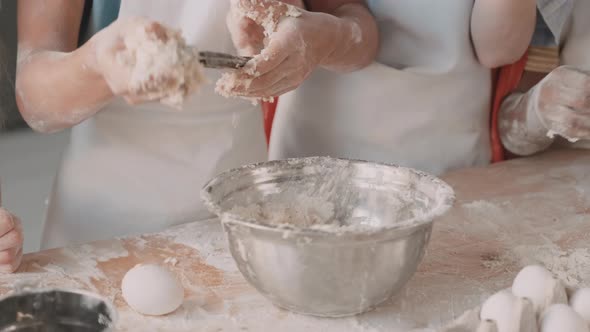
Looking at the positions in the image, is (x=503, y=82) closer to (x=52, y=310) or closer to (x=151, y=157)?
(x=151, y=157)

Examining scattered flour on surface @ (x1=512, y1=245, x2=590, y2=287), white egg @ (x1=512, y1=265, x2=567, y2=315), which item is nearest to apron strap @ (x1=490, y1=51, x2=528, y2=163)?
scattered flour on surface @ (x1=512, y1=245, x2=590, y2=287)

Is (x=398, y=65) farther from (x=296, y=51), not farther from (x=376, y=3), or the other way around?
(x=296, y=51)

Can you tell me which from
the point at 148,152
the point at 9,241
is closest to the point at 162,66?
the point at 9,241

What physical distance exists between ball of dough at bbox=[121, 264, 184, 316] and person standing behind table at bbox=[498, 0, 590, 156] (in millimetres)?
815

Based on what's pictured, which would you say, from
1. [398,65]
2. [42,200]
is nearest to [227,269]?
[398,65]

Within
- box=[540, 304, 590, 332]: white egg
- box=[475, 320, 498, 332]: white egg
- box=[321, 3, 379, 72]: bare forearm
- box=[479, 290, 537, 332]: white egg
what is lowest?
box=[540, 304, 590, 332]: white egg

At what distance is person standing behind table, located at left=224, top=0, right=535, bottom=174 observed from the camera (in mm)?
1330

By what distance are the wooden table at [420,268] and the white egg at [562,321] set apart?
0.13m

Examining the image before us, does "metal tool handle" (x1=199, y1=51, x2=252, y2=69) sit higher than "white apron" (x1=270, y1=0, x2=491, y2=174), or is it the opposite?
"metal tool handle" (x1=199, y1=51, x2=252, y2=69)

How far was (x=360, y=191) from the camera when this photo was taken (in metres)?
1.03

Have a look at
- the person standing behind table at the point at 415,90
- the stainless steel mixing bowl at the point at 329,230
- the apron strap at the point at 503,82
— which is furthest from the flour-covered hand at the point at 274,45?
the apron strap at the point at 503,82

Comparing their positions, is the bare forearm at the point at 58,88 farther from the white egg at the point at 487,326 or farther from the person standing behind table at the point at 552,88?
the person standing behind table at the point at 552,88

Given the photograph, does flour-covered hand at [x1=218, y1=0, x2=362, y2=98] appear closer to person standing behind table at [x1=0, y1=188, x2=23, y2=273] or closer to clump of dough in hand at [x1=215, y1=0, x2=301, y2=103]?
clump of dough in hand at [x1=215, y1=0, x2=301, y2=103]

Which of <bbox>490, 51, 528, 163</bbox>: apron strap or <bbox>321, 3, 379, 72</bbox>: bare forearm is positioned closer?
<bbox>321, 3, 379, 72</bbox>: bare forearm
